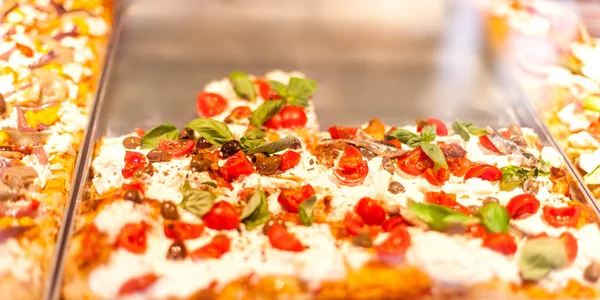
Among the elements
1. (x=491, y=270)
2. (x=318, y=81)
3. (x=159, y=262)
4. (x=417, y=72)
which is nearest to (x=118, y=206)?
(x=159, y=262)

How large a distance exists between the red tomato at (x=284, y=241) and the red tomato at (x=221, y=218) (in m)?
0.18

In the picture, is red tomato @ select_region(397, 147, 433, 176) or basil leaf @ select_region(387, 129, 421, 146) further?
basil leaf @ select_region(387, 129, 421, 146)

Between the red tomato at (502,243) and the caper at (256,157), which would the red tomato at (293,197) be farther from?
the red tomato at (502,243)

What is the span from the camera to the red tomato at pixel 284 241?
95.8 inches

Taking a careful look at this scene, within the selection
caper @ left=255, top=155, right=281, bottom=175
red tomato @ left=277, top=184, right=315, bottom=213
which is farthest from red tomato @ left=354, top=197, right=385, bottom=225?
caper @ left=255, top=155, right=281, bottom=175

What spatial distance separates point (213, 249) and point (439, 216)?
0.99 metres

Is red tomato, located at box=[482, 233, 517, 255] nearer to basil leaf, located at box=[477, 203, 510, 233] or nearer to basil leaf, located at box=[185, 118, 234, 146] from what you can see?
basil leaf, located at box=[477, 203, 510, 233]

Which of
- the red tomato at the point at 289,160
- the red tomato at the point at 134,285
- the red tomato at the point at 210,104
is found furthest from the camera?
the red tomato at the point at 210,104

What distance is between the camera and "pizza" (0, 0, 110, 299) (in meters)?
2.42

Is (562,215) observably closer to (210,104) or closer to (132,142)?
(210,104)

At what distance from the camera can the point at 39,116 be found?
3170mm

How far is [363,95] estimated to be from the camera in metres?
3.98

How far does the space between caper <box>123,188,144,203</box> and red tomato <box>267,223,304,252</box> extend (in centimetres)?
61

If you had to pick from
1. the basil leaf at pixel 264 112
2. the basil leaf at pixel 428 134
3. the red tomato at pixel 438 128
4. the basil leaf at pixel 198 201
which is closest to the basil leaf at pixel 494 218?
the basil leaf at pixel 428 134
